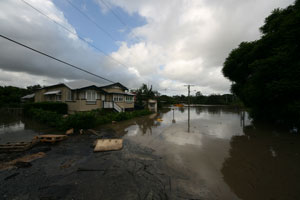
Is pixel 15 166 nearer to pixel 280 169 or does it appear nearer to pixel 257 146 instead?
pixel 280 169

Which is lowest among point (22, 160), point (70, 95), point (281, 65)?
A: point (22, 160)

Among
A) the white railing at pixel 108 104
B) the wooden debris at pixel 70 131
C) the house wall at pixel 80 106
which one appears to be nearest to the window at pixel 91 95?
the house wall at pixel 80 106

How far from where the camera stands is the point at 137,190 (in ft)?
9.96

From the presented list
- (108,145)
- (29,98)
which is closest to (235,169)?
(108,145)

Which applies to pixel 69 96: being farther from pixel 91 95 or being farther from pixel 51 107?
pixel 91 95

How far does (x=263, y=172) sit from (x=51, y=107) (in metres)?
20.0

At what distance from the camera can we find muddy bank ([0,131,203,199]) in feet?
9.48

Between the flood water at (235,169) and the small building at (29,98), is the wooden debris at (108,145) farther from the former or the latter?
the small building at (29,98)

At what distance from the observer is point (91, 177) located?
141 inches

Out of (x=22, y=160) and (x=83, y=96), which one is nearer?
(x=22, y=160)

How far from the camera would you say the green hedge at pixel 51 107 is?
14.2 m

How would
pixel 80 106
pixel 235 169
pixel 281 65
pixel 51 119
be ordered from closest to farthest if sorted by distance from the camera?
pixel 235 169, pixel 281 65, pixel 51 119, pixel 80 106

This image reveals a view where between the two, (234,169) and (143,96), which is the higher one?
(143,96)

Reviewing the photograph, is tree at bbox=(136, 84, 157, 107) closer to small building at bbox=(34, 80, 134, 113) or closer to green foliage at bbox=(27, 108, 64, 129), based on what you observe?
small building at bbox=(34, 80, 134, 113)
